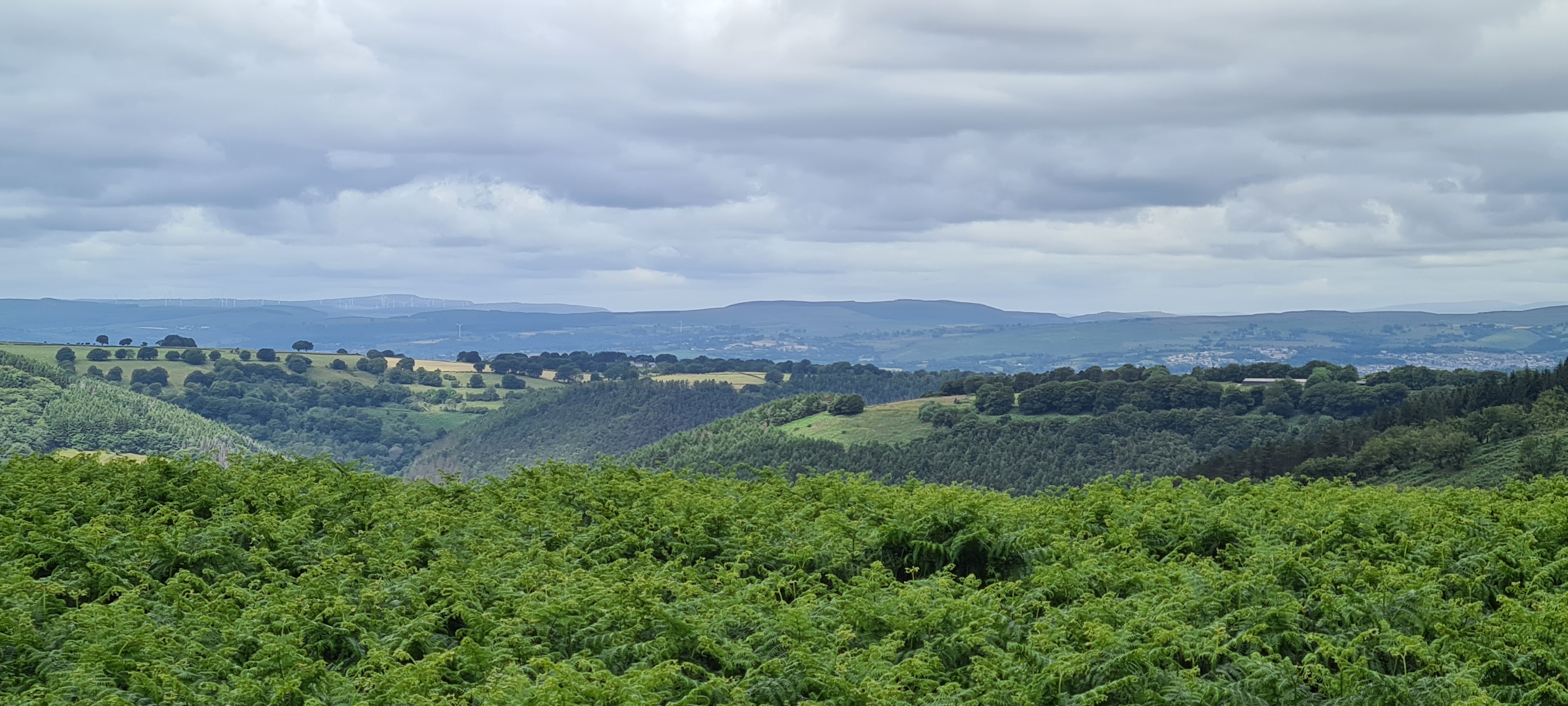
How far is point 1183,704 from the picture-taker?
30.2ft

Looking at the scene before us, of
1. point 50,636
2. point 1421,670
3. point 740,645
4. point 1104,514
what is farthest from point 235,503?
point 1421,670

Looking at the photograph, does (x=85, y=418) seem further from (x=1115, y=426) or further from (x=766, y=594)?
(x=766, y=594)

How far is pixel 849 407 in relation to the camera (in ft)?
495

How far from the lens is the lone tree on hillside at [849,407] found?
14975 cm

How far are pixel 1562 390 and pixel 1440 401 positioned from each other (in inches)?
860

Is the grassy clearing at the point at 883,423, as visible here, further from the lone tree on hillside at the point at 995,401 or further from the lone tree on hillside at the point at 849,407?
the lone tree on hillside at the point at 995,401

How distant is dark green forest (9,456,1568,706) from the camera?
31.3 feet

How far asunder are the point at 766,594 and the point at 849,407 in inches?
5481

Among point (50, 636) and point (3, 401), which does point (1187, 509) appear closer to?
point (50, 636)

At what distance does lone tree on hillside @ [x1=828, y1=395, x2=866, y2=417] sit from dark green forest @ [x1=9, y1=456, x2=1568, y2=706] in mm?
132732

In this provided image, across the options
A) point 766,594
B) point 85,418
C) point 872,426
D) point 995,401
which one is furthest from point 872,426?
point 766,594

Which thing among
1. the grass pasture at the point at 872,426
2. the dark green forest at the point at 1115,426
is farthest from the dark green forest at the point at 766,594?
the grass pasture at the point at 872,426

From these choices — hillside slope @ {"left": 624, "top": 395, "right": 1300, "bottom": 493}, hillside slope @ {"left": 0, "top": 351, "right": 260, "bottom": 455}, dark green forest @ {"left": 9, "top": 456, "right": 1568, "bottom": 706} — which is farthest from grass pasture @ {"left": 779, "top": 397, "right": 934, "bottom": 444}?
dark green forest @ {"left": 9, "top": 456, "right": 1568, "bottom": 706}

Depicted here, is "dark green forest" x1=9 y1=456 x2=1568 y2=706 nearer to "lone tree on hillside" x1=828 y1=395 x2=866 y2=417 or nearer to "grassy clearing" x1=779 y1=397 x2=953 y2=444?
"grassy clearing" x1=779 y1=397 x2=953 y2=444
